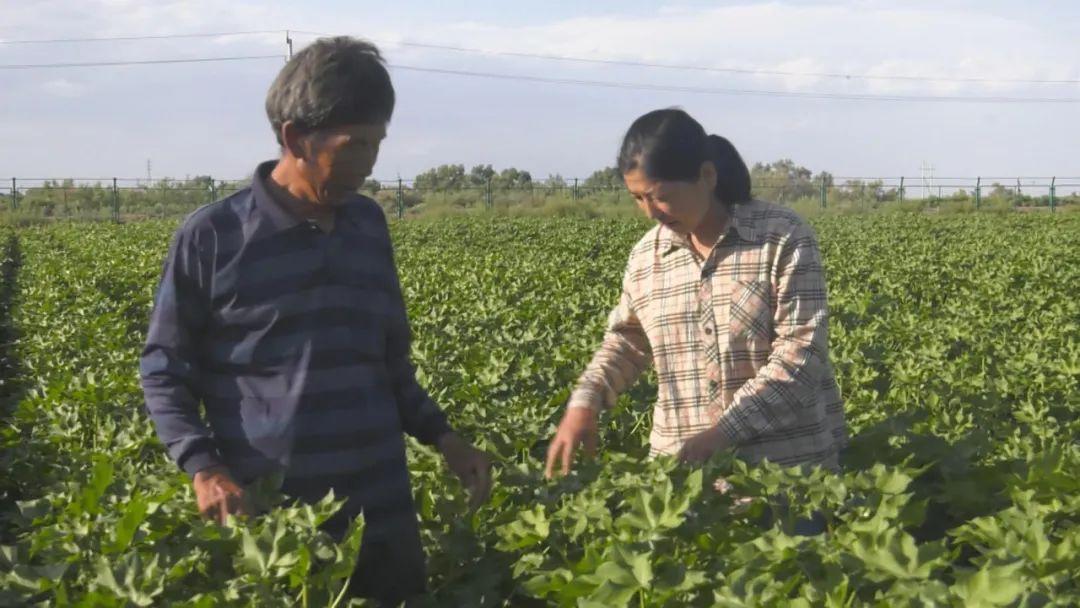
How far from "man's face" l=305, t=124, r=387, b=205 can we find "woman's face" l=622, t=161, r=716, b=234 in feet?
2.12

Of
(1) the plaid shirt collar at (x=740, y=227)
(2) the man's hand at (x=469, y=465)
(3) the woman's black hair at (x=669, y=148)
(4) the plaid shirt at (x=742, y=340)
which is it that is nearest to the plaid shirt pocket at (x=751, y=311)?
(4) the plaid shirt at (x=742, y=340)

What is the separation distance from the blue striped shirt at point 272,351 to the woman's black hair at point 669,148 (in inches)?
26.2

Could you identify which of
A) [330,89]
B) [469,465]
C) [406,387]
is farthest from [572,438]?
[330,89]

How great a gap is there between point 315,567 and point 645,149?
50.0 inches

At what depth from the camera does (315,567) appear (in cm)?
250

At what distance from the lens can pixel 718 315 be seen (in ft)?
11.0

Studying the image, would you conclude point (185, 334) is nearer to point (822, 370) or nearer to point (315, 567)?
point (315, 567)

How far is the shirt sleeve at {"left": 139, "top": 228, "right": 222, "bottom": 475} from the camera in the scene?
2.88 metres

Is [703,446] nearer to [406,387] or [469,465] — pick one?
A: [469,465]

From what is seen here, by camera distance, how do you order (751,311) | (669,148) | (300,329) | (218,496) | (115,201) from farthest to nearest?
(115,201), (751,311), (669,148), (300,329), (218,496)

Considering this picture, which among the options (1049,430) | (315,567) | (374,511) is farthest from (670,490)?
(1049,430)

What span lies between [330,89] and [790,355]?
4.08 ft

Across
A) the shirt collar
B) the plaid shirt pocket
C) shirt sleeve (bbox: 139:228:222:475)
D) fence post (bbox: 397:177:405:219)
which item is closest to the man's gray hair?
the shirt collar

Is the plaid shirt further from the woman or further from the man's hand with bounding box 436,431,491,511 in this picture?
the man's hand with bounding box 436,431,491,511
